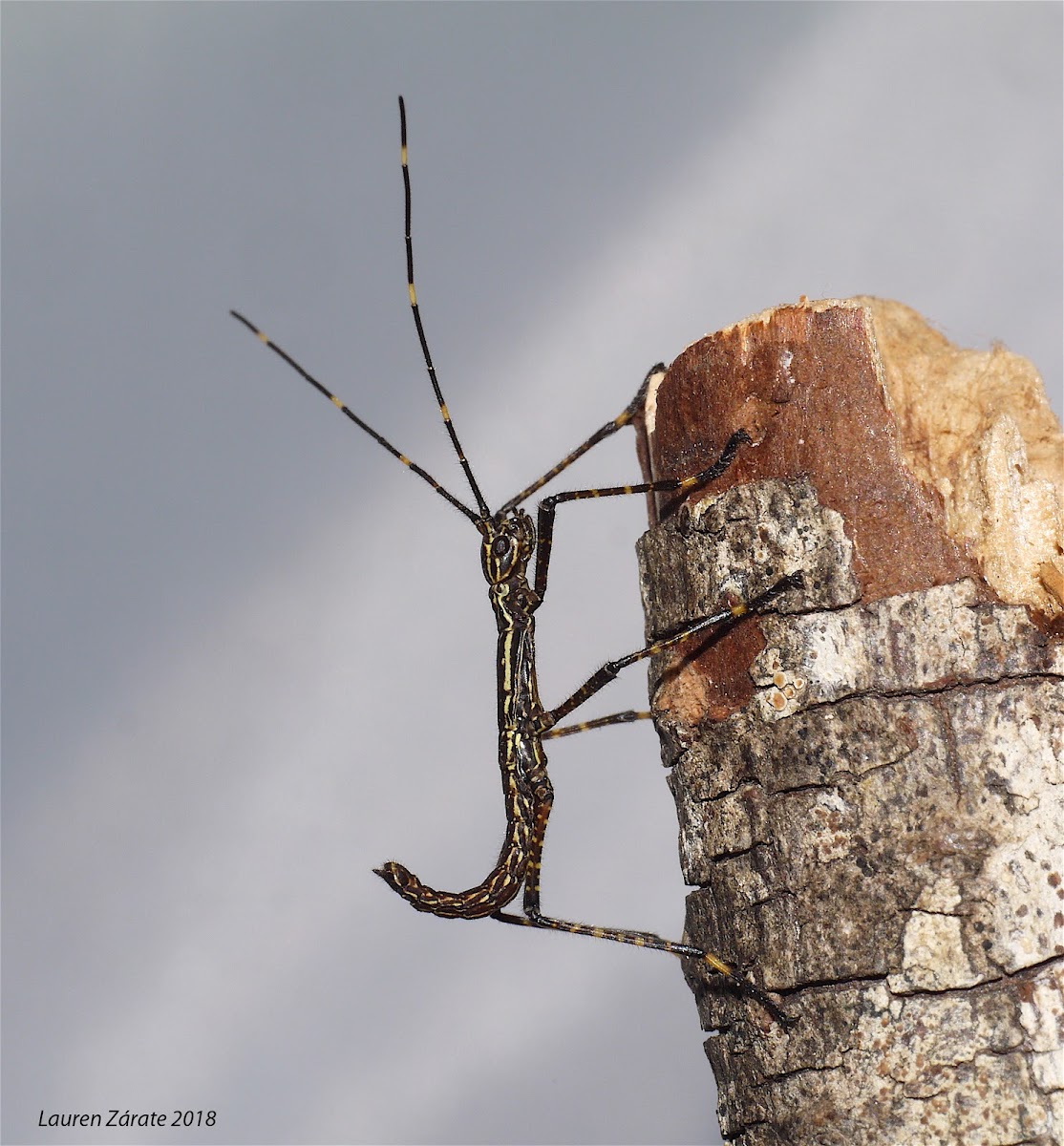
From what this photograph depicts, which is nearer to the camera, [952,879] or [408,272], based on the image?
[952,879]

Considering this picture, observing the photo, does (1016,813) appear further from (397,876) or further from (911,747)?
(397,876)

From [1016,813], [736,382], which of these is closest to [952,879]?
[1016,813]

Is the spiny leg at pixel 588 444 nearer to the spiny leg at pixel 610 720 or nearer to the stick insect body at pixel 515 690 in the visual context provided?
the stick insect body at pixel 515 690

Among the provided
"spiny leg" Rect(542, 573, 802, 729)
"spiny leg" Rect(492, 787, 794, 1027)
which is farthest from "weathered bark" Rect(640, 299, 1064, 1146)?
"spiny leg" Rect(492, 787, 794, 1027)

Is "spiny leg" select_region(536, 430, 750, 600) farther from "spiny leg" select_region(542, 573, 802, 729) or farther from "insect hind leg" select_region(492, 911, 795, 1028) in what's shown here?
"insect hind leg" select_region(492, 911, 795, 1028)

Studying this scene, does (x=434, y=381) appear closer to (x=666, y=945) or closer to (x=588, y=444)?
(x=588, y=444)

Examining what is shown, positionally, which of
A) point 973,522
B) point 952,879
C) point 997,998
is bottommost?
point 997,998
